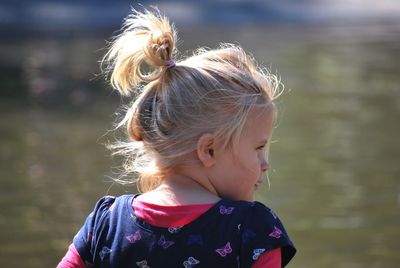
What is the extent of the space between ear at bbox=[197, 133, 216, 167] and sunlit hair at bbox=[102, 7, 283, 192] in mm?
11

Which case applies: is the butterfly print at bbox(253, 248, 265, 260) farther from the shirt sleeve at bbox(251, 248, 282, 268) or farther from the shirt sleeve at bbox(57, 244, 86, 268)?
the shirt sleeve at bbox(57, 244, 86, 268)

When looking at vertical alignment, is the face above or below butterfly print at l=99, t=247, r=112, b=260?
above

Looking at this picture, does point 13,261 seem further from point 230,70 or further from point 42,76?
point 42,76

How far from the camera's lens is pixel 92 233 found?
2.29m

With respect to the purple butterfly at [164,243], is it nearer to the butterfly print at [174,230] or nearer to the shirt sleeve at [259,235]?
the butterfly print at [174,230]

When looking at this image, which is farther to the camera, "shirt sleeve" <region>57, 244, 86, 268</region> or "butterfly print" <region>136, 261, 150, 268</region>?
"shirt sleeve" <region>57, 244, 86, 268</region>

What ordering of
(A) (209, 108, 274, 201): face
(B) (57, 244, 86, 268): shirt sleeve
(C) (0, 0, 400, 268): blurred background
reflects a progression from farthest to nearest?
(C) (0, 0, 400, 268): blurred background → (B) (57, 244, 86, 268): shirt sleeve → (A) (209, 108, 274, 201): face

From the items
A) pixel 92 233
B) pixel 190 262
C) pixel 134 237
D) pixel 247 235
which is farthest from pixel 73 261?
pixel 247 235

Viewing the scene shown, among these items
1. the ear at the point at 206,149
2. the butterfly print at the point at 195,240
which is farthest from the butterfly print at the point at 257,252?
the ear at the point at 206,149

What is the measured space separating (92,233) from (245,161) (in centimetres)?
38

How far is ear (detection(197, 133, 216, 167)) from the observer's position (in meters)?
2.18

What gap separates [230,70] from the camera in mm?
2229

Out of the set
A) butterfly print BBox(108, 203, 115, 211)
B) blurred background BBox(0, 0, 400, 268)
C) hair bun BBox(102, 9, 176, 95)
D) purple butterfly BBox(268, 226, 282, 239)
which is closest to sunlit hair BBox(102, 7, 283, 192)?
hair bun BBox(102, 9, 176, 95)

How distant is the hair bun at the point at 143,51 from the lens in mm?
2295
